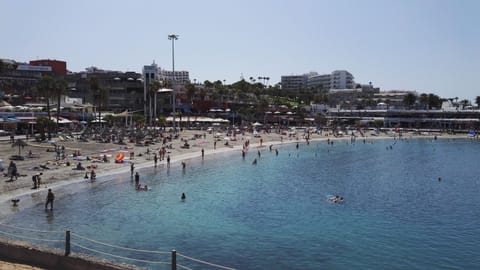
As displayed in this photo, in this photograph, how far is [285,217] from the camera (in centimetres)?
2984

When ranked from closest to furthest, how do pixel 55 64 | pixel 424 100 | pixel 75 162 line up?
pixel 75 162 < pixel 55 64 < pixel 424 100

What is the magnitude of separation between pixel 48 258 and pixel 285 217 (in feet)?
60.1

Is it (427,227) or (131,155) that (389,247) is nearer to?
(427,227)

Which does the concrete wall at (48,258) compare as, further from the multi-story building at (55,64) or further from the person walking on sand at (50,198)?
the multi-story building at (55,64)

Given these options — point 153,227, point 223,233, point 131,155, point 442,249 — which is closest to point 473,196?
point 442,249

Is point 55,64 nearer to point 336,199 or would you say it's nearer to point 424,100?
point 336,199

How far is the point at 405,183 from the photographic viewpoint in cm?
4681

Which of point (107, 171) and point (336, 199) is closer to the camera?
point (336, 199)

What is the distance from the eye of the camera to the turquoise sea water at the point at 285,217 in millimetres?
21828

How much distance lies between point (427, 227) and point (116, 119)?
7760cm

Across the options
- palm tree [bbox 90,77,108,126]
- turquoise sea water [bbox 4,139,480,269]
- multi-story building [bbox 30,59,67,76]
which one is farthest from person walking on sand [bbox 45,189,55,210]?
multi-story building [bbox 30,59,67,76]

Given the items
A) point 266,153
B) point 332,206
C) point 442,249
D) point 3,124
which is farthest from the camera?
point 266,153

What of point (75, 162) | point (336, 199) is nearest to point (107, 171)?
point (75, 162)

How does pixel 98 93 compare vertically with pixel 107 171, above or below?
above
